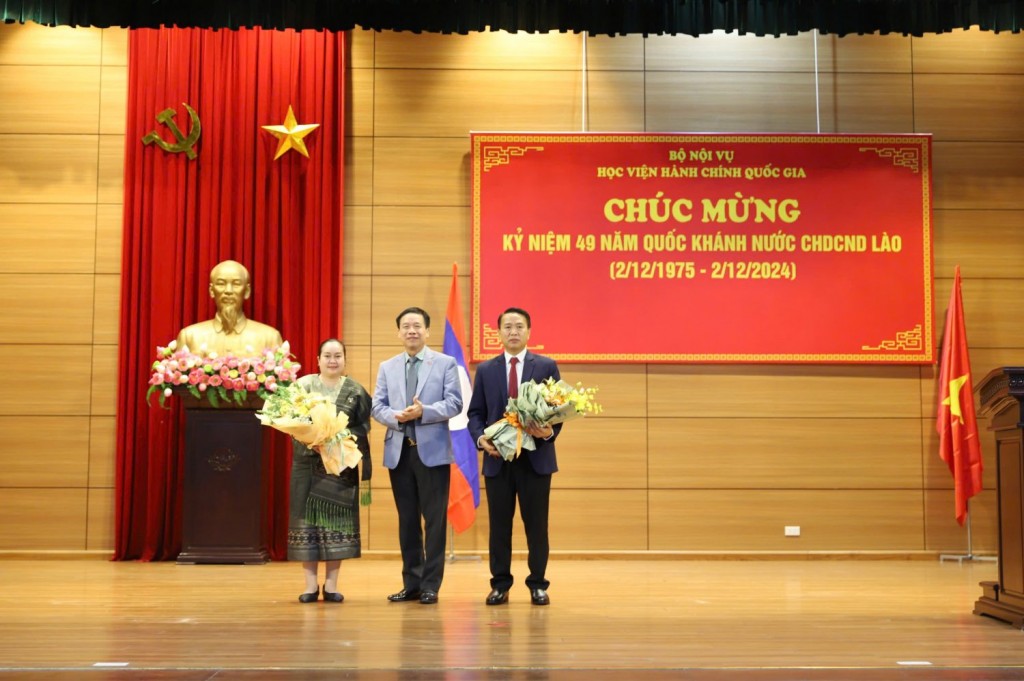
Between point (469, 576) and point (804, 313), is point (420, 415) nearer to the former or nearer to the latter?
point (469, 576)

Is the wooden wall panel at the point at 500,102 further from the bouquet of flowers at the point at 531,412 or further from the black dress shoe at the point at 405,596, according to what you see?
the black dress shoe at the point at 405,596

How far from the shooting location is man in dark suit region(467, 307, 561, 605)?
4.96 meters

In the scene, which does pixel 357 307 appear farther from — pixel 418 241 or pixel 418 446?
pixel 418 446

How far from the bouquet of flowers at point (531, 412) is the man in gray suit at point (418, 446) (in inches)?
13.7

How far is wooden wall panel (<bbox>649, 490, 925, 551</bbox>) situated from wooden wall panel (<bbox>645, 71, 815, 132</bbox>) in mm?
2567

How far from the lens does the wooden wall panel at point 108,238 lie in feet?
24.6

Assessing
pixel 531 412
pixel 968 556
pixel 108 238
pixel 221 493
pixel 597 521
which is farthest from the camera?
pixel 108 238

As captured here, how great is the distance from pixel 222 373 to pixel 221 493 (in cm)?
77

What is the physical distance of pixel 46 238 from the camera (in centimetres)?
748

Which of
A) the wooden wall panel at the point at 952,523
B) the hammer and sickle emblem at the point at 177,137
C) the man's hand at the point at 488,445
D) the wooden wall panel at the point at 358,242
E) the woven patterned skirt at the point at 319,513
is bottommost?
the wooden wall panel at the point at 952,523

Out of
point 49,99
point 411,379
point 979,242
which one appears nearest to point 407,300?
point 411,379

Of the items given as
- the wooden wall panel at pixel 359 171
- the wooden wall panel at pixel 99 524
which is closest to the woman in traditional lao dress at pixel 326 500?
the wooden wall panel at pixel 359 171

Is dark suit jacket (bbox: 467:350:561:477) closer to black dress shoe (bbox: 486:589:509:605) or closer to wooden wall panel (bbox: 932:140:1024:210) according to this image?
black dress shoe (bbox: 486:589:509:605)

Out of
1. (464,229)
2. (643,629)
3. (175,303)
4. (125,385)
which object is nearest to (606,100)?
(464,229)
